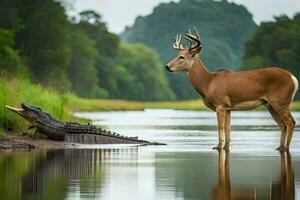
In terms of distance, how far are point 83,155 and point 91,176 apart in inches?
194

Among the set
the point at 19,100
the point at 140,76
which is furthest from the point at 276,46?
the point at 19,100

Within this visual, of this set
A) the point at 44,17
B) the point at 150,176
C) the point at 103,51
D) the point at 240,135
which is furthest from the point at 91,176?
the point at 103,51

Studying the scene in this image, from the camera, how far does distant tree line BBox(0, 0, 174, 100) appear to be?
254 feet

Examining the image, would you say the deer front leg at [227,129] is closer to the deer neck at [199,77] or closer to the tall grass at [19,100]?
the deer neck at [199,77]

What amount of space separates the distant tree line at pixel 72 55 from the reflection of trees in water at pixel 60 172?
1607 cm

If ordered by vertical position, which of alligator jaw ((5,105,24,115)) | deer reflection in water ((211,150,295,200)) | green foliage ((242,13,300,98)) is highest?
green foliage ((242,13,300,98))

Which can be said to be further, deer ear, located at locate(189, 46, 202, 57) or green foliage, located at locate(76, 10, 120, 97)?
green foliage, located at locate(76, 10, 120, 97)

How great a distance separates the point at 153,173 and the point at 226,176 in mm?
1225

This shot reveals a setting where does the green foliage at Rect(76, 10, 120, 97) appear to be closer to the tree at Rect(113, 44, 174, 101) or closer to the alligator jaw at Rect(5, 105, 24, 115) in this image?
the tree at Rect(113, 44, 174, 101)

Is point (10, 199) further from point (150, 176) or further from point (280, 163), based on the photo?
point (280, 163)

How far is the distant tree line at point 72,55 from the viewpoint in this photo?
254 feet

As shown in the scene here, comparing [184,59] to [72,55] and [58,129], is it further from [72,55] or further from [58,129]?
[72,55]

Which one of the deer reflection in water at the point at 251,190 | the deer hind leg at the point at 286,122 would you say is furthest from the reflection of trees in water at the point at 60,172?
the deer hind leg at the point at 286,122

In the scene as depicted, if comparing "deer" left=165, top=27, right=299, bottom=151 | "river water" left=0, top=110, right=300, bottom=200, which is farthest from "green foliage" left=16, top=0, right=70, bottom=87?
"river water" left=0, top=110, right=300, bottom=200
